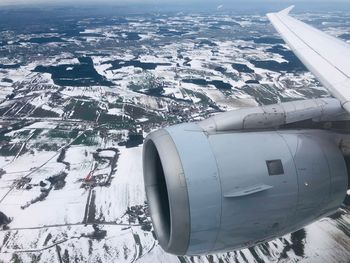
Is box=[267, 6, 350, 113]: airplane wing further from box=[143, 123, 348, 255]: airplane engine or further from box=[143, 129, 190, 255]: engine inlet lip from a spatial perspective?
box=[143, 129, 190, 255]: engine inlet lip

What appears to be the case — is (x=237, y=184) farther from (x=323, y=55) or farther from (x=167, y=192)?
(x=323, y=55)

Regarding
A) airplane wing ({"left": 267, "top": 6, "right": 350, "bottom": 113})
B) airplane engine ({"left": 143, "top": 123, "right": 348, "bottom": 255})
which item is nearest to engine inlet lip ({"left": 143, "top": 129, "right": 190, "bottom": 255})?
airplane engine ({"left": 143, "top": 123, "right": 348, "bottom": 255})

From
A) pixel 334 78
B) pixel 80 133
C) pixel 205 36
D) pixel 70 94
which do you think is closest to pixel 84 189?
pixel 80 133

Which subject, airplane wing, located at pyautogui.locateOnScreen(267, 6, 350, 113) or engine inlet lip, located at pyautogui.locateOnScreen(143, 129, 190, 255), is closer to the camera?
engine inlet lip, located at pyautogui.locateOnScreen(143, 129, 190, 255)

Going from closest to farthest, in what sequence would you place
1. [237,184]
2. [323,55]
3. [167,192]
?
[237,184]
[167,192]
[323,55]

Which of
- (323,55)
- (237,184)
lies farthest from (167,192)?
(323,55)

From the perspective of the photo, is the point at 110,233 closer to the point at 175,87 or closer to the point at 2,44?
the point at 175,87
